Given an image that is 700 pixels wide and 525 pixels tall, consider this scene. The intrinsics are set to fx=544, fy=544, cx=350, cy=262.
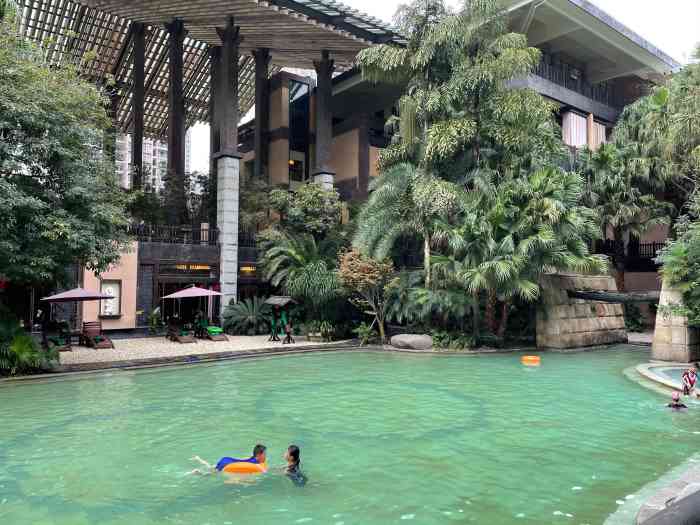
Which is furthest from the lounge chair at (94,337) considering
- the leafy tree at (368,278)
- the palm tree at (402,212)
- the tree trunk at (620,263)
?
the tree trunk at (620,263)

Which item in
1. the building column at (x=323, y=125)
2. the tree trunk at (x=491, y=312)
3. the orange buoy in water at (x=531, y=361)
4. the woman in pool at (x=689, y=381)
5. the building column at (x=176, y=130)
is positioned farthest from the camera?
the building column at (x=323, y=125)

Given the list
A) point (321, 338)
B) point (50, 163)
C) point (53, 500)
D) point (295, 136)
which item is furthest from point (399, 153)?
point (53, 500)

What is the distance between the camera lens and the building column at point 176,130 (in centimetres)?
2881

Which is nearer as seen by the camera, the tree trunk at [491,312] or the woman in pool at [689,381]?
the woman in pool at [689,381]

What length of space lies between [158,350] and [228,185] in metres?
9.88

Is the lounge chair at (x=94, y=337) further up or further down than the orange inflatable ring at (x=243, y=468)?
further up

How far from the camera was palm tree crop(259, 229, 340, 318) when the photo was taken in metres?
22.9

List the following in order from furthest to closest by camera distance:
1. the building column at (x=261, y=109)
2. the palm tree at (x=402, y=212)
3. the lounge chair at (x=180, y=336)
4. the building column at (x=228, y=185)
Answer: the building column at (x=261, y=109)
the building column at (x=228, y=185)
the lounge chair at (x=180, y=336)
the palm tree at (x=402, y=212)

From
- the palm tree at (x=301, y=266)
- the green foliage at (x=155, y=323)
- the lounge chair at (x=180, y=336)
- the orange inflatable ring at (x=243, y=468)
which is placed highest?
the palm tree at (x=301, y=266)

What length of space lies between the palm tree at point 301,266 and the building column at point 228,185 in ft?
4.91

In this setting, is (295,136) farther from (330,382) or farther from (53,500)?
(53,500)

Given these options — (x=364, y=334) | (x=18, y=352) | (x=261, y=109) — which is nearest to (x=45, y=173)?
(x=18, y=352)

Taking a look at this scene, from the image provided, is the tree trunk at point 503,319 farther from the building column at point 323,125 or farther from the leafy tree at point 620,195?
the building column at point 323,125

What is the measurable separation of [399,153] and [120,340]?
1380 centimetres
